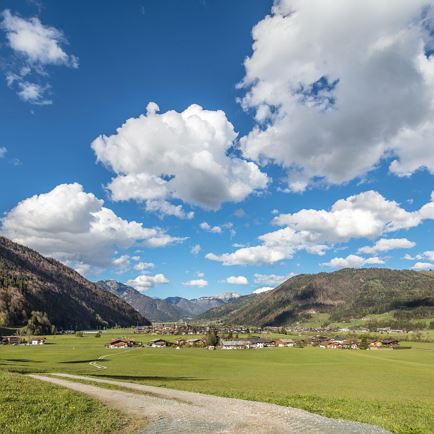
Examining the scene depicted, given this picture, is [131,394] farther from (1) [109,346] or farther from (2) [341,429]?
(1) [109,346]

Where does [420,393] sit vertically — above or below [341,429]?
below

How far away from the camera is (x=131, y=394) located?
3572 centimetres

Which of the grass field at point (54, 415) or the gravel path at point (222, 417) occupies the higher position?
the grass field at point (54, 415)

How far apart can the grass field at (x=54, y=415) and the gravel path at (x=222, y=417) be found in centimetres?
181

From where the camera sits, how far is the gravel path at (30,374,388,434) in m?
21.5

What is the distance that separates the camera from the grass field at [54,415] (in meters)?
20.8

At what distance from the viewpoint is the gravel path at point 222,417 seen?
70.7ft

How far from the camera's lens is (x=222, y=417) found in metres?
24.9

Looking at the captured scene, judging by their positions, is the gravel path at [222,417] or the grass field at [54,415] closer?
the grass field at [54,415]

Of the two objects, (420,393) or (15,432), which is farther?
(420,393)

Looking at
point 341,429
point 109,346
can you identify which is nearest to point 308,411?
point 341,429

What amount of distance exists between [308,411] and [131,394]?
53.8 feet

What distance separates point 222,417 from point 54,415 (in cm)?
1011

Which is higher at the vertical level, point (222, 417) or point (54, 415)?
point (54, 415)
